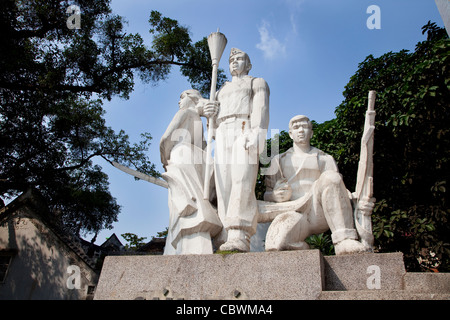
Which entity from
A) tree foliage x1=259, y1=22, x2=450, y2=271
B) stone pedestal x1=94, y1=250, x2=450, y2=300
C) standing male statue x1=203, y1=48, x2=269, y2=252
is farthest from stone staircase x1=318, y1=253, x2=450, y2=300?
tree foliage x1=259, y1=22, x2=450, y2=271

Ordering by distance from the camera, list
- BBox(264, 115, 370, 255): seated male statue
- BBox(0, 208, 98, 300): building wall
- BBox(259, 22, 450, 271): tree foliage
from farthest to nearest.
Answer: BBox(0, 208, 98, 300): building wall < BBox(259, 22, 450, 271): tree foliage < BBox(264, 115, 370, 255): seated male statue

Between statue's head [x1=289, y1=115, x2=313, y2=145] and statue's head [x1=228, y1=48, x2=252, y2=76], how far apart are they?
106cm

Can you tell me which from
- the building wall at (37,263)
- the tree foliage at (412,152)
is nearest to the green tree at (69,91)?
the building wall at (37,263)

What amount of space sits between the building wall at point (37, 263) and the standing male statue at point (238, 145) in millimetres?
8182

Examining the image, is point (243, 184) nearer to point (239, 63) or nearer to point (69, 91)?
point (239, 63)

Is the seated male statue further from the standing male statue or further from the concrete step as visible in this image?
the concrete step

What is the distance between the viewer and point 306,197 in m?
4.61

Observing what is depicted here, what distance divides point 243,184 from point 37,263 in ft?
32.5

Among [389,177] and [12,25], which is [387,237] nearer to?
[389,177]

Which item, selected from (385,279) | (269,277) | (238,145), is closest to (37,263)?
(238,145)

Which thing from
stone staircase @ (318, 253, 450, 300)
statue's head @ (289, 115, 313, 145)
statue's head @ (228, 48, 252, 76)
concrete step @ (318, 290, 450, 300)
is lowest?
concrete step @ (318, 290, 450, 300)

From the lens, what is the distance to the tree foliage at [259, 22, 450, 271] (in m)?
7.97

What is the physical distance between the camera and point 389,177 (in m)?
9.38

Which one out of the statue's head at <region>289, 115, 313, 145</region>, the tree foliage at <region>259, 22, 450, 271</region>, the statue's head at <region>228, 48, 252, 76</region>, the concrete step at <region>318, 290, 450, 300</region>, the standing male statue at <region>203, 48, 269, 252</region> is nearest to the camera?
the concrete step at <region>318, 290, 450, 300</region>
